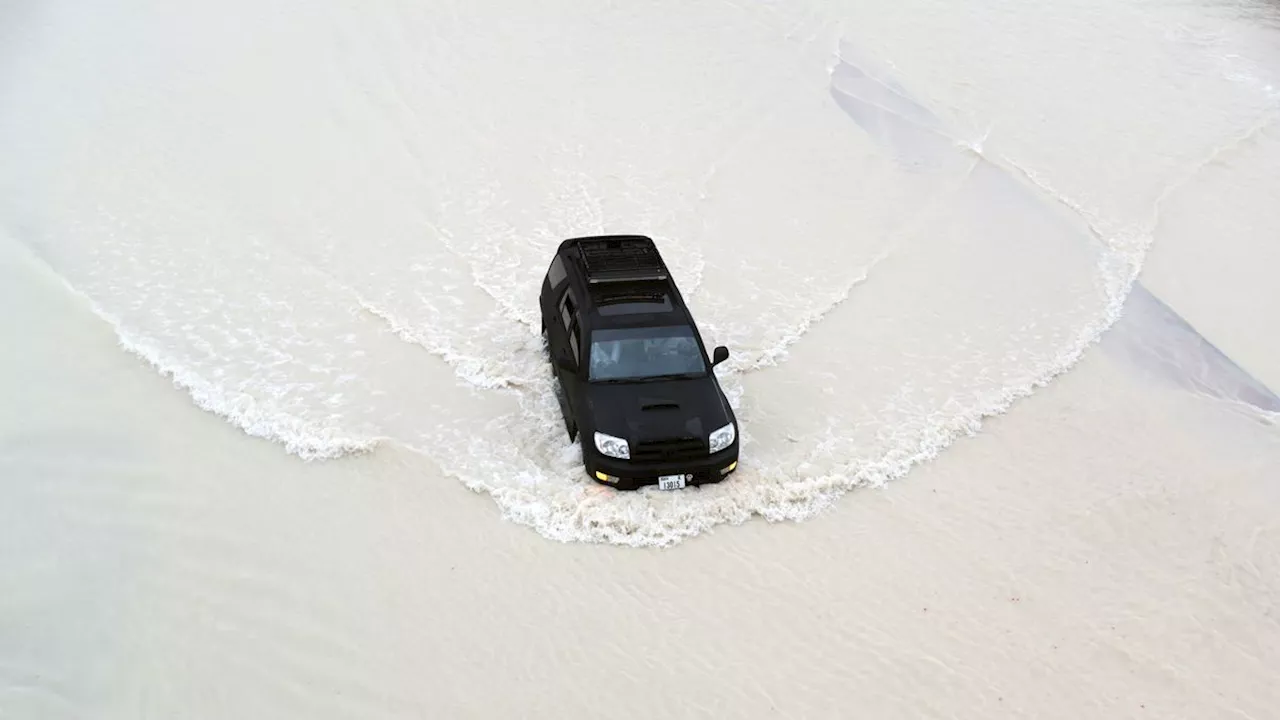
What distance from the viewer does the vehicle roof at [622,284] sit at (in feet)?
35.9

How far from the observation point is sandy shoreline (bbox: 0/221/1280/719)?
844cm

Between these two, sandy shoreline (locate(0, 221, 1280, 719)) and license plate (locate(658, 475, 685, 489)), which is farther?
license plate (locate(658, 475, 685, 489))

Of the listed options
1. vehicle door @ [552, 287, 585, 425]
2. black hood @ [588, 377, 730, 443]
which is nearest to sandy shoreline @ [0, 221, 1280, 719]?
black hood @ [588, 377, 730, 443]

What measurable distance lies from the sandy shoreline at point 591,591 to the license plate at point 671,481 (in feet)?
1.81

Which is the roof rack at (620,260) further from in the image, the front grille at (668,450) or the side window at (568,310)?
the front grille at (668,450)

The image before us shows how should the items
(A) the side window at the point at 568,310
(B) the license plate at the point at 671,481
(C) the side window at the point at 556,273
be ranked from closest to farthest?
(B) the license plate at the point at 671,481
(A) the side window at the point at 568,310
(C) the side window at the point at 556,273

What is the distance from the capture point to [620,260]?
1187 centimetres

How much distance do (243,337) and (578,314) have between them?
475 centimetres

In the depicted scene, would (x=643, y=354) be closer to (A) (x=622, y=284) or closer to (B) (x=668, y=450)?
(A) (x=622, y=284)

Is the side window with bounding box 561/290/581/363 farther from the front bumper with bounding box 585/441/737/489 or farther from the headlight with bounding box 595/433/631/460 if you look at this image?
the front bumper with bounding box 585/441/737/489

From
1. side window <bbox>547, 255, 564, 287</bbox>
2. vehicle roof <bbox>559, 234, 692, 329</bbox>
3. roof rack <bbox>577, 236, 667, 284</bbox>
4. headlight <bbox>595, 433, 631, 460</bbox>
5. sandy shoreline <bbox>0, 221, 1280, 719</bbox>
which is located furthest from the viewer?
side window <bbox>547, 255, 564, 287</bbox>

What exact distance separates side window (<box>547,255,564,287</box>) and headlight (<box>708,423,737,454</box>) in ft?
10.2

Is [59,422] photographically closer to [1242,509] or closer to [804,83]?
[1242,509]

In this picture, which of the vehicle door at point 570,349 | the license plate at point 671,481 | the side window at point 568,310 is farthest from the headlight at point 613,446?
the side window at point 568,310
